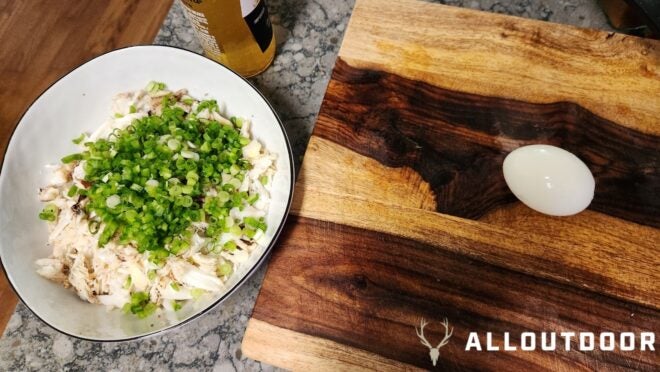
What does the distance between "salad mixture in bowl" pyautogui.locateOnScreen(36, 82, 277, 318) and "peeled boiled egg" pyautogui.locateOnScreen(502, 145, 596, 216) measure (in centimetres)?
43

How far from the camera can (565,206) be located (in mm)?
791

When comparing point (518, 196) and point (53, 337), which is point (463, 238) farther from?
point (53, 337)

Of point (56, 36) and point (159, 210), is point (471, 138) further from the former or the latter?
point (56, 36)

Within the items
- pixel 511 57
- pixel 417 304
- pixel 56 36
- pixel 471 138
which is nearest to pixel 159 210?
pixel 417 304

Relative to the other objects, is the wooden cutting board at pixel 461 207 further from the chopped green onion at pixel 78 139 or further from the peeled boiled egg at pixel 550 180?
the chopped green onion at pixel 78 139

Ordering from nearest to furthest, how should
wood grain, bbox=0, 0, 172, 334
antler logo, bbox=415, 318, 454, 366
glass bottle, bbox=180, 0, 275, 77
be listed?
antler logo, bbox=415, 318, 454, 366 → glass bottle, bbox=180, 0, 275, 77 → wood grain, bbox=0, 0, 172, 334

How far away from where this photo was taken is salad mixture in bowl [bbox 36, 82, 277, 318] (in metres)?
0.80

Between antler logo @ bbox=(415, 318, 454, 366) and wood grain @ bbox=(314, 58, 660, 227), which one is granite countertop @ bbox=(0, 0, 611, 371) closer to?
wood grain @ bbox=(314, 58, 660, 227)

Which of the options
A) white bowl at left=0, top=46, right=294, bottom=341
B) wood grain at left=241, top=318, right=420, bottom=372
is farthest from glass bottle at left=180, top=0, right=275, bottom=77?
wood grain at left=241, top=318, right=420, bottom=372

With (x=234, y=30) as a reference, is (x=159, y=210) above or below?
below

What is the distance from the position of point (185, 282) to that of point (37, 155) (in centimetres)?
40

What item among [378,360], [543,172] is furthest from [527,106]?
[378,360]

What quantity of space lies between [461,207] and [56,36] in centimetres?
117

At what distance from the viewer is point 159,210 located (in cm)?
81
